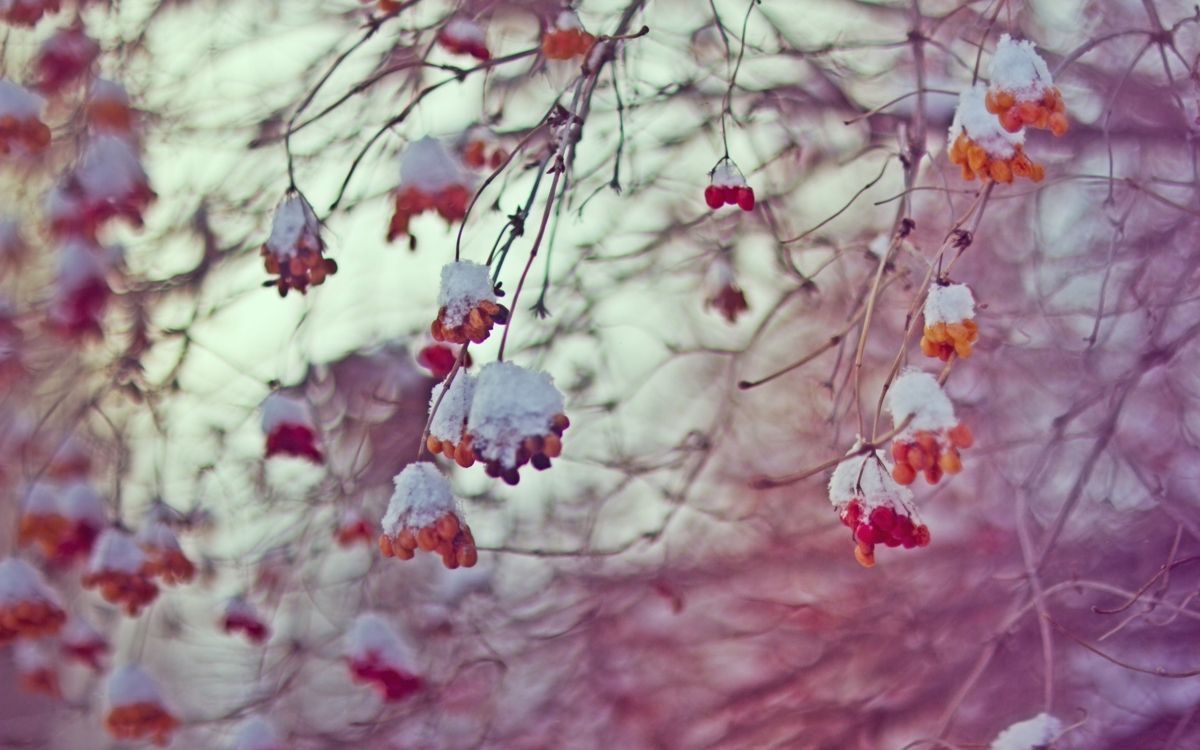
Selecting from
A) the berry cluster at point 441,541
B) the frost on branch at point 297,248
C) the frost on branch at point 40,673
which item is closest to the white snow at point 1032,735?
the berry cluster at point 441,541

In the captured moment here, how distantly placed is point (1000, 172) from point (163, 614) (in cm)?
483

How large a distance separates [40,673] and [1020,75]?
5.04 metres

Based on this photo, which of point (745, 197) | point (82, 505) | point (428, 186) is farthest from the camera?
point (82, 505)

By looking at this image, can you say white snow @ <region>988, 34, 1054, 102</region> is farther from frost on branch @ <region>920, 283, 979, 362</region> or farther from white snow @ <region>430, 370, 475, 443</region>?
white snow @ <region>430, 370, 475, 443</region>

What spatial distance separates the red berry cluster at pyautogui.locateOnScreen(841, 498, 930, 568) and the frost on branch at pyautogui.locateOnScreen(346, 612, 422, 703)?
257 cm

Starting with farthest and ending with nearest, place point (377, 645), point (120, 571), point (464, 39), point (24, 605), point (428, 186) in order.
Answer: point (377, 645)
point (120, 571)
point (24, 605)
point (464, 39)
point (428, 186)

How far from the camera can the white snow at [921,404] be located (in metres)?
2.00

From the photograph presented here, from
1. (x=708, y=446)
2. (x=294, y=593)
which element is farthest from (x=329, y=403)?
(x=708, y=446)

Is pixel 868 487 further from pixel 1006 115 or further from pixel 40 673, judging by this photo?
pixel 40 673

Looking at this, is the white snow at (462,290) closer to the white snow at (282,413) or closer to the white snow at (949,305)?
the white snow at (949,305)

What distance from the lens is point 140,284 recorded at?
4875 mm

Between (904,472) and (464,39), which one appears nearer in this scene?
(904,472)

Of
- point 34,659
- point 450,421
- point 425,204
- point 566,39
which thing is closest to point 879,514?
point 450,421

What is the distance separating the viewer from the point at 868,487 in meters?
2.19
